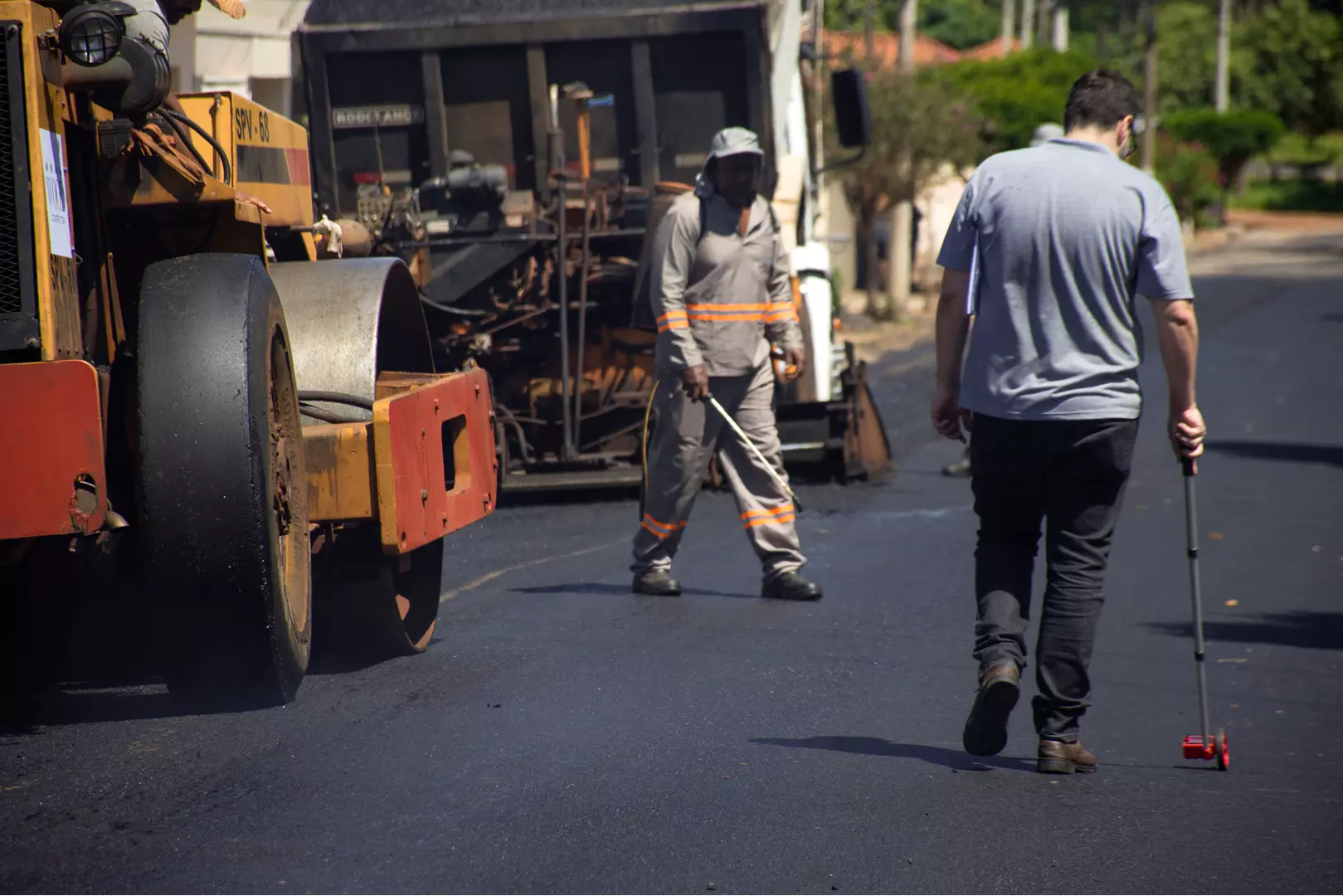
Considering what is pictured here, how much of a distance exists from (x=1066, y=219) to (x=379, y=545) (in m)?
2.29

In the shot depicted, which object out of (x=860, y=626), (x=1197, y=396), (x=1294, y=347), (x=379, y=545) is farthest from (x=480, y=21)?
(x=1294, y=347)

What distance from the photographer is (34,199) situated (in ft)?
15.0

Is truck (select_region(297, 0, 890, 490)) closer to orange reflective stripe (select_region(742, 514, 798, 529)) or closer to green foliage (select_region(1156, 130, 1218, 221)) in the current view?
orange reflective stripe (select_region(742, 514, 798, 529))

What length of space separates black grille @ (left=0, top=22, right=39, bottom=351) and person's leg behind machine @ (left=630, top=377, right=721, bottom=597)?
12.2 ft

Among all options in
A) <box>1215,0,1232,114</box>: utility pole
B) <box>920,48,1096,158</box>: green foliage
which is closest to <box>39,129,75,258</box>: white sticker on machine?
<box>920,48,1096,158</box>: green foliage

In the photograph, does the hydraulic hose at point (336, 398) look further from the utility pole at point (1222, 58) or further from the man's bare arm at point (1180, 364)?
the utility pole at point (1222, 58)

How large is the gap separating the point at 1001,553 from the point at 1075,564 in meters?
0.21

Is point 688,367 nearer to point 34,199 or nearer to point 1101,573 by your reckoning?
point 1101,573

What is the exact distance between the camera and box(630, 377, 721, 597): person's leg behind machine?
312 inches

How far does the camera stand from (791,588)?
25.7 feet

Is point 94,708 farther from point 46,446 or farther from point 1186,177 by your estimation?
point 1186,177

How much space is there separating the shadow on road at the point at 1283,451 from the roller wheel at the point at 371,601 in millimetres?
8148

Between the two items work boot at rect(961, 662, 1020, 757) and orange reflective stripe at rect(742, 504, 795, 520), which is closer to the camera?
work boot at rect(961, 662, 1020, 757)

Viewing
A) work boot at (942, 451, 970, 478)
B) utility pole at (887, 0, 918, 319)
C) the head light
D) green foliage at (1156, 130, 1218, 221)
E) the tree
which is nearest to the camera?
the head light
